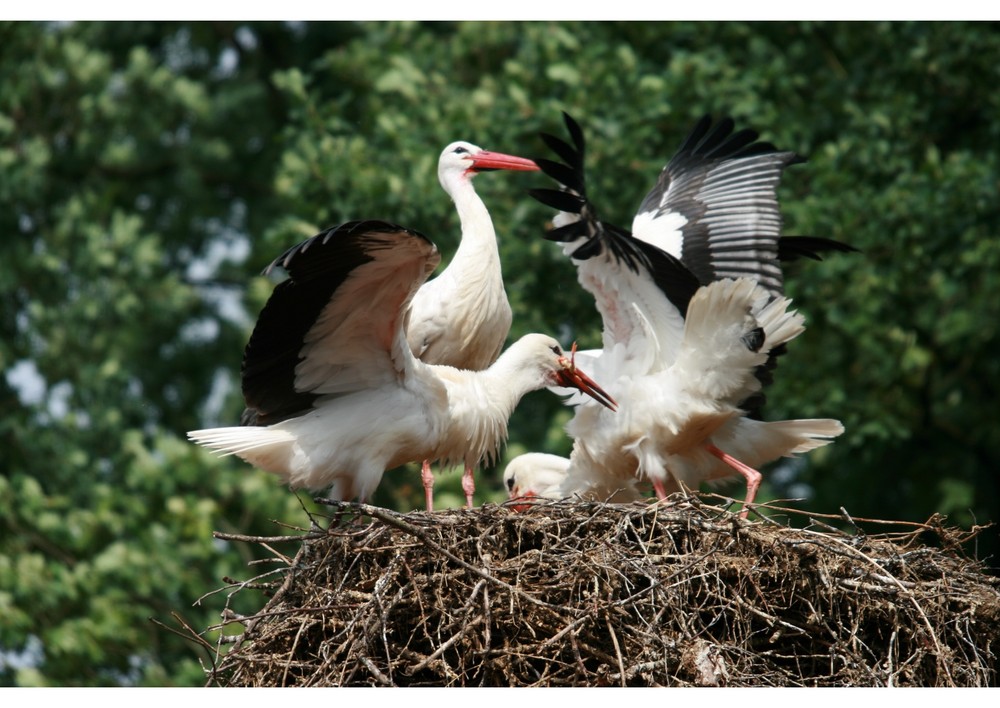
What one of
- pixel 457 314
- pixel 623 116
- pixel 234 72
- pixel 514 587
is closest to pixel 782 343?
pixel 457 314

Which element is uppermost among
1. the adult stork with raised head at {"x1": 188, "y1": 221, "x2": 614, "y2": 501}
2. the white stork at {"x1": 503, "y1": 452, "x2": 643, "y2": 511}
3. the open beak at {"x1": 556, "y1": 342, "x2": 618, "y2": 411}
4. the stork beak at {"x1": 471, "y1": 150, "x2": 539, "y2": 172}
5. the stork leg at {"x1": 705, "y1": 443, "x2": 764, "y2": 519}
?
the stork beak at {"x1": 471, "y1": 150, "x2": 539, "y2": 172}

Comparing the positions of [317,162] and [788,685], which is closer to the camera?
[788,685]

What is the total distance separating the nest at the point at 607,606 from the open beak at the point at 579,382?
1.16m

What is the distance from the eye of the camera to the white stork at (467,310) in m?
7.57

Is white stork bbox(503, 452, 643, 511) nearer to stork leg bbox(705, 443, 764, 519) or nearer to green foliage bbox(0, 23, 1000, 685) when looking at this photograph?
stork leg bbox(705, 443, 764, 519)

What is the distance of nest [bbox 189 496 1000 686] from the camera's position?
18.5 feet

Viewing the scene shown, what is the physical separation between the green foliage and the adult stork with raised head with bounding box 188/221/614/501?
3175 mm

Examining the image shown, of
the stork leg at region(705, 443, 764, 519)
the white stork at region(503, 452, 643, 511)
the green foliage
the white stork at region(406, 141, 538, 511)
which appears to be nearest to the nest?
the stork leg at region(705, 443, 764, 519)

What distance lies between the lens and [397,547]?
588cm

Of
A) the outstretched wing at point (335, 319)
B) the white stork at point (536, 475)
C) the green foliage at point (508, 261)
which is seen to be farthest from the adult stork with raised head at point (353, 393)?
the green foliage at point (508, 261)

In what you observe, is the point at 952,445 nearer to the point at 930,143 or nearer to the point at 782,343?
the point at 930,143

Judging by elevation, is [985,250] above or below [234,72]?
below

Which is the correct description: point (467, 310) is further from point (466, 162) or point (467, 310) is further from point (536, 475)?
point (536, 475)

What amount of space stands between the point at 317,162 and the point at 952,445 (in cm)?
584
